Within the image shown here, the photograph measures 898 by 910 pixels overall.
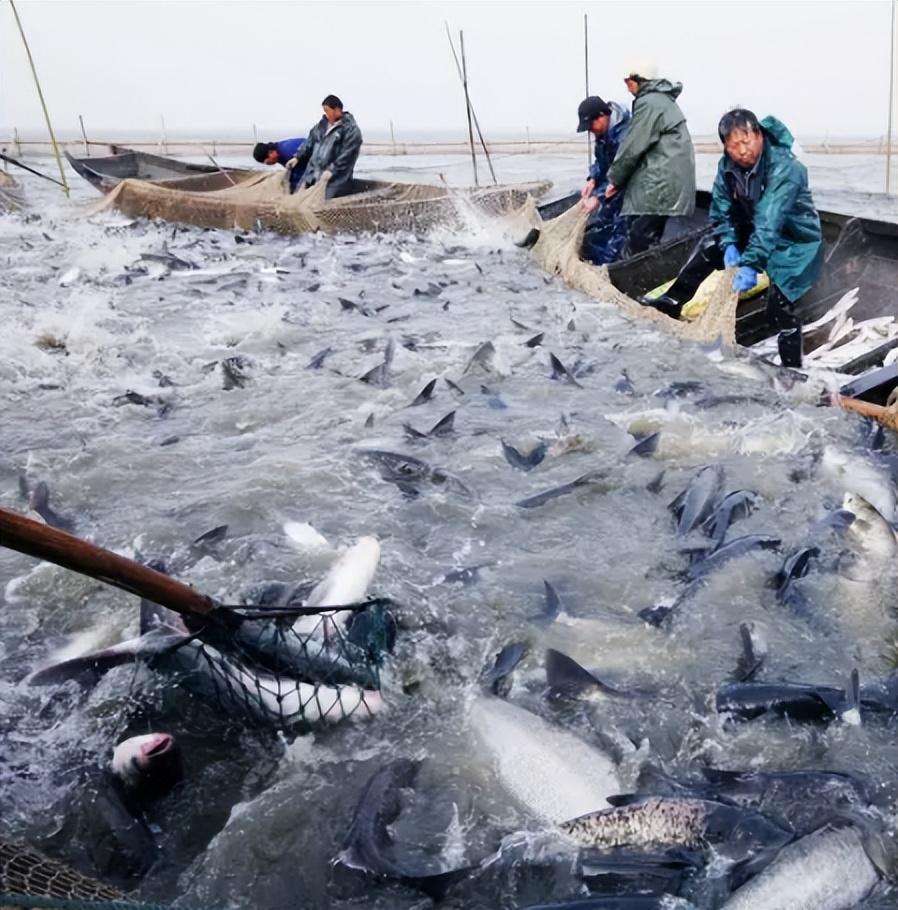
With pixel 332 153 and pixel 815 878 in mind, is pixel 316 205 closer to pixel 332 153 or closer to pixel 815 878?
pixel 332 153

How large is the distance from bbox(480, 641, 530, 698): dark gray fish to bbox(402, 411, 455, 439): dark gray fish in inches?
102

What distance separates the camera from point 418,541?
4.62 metres

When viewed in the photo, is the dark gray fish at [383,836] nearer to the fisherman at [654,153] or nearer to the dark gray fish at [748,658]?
the dark gray fish at [748,658]

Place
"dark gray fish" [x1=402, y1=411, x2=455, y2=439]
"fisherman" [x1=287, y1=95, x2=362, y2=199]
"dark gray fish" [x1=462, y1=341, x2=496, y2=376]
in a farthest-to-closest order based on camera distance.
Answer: "fisherman" [x1=287, y1=95, x2=362, y2=199], "dark gray fish" [x1=462, y1=341, x2=496, y2=376], "dark gray fish" [x1=402, y1=411, x2=455, y2=439]

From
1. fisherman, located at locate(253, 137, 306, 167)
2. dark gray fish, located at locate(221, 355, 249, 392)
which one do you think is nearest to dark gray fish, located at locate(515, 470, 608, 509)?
dark gray fish, located at locate(221, 355, 249, 392)

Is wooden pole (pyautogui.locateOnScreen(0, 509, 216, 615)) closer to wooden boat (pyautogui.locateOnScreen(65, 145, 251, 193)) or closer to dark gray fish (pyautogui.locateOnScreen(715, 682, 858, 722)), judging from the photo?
dark gray fish (pyautogui.locateOnScreen(715, 682, 858, 722))

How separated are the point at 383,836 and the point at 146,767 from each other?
2.90ft

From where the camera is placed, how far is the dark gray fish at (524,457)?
18.2 feet

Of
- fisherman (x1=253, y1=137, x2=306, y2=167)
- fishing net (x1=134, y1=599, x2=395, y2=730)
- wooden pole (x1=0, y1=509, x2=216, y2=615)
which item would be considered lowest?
fishing net (x1=134, y1=599, x2=395, y2=730)

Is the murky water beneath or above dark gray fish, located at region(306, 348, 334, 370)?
beneath

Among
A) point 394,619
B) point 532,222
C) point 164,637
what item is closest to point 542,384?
point 394,619

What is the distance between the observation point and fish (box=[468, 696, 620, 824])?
283cm

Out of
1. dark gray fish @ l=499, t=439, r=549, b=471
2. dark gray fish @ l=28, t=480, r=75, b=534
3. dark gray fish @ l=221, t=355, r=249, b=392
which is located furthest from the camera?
dark gray fish @ l=221, t=355, r=249, b=392

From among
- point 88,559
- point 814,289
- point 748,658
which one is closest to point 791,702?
point 748,658
